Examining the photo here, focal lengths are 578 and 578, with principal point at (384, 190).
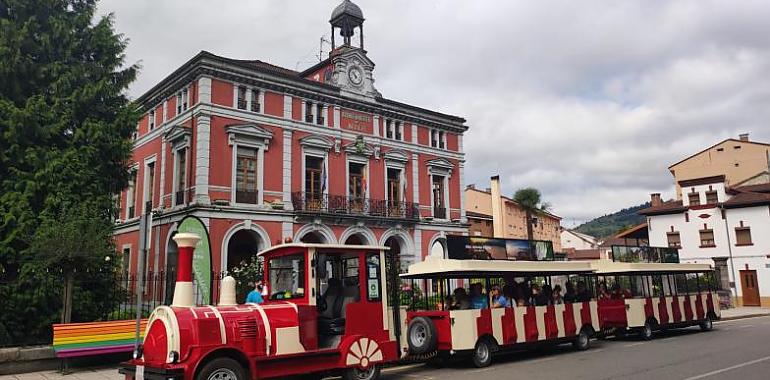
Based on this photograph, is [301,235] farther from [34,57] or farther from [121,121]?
[34,57]

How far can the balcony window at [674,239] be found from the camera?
38.7 metres

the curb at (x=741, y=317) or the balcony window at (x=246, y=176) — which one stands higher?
the balcony window at (x=246, y=176)

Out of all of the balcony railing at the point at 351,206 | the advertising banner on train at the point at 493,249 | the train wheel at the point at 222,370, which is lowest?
the train wheel at the point at 222,370

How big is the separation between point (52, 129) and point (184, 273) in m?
8.63

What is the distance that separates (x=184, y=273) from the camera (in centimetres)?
881

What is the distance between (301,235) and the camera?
25953 millimetres

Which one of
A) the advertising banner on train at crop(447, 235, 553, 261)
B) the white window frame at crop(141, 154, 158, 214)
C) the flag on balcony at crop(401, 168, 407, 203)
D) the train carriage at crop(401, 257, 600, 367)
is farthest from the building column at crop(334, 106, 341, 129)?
the train carriage at crop(401, 257, 600, 367)

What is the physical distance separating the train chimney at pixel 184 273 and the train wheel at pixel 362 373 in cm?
285

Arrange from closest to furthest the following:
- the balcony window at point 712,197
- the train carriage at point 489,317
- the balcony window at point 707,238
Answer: the train carriage at point 489,317
the balcony window at point 707,238
the balcony window at point 712,197

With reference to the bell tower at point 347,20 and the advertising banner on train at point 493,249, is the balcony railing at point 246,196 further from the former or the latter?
the advertising banner on train at point 493,249

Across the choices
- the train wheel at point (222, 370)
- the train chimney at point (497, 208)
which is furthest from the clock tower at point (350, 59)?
the train chimney at point (497, 208)

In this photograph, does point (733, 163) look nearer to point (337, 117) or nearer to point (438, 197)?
point (438, 197)

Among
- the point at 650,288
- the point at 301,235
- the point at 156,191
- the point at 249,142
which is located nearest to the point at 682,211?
the point at 650,288

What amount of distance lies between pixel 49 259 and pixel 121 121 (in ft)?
17.8
